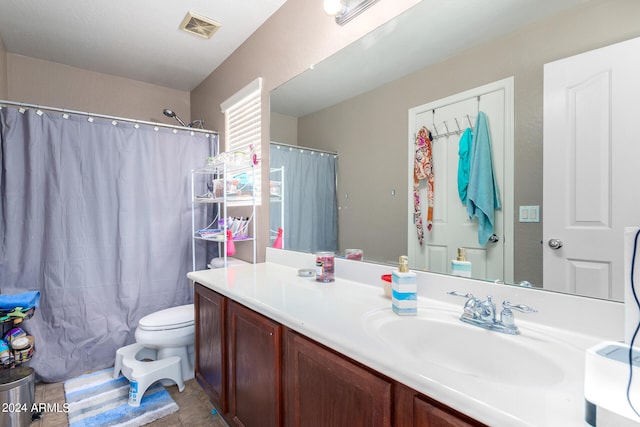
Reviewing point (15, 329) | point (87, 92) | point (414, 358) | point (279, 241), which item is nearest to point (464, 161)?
point (414, 358)

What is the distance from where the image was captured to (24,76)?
2.40 meters

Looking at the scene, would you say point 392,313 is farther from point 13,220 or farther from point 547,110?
point 13,220

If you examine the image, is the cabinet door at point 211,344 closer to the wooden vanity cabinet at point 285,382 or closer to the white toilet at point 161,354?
the wooden vanity cabinet at point 285,382

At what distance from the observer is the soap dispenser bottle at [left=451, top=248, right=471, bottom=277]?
1070 mm

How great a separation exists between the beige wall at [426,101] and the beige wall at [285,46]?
30cm

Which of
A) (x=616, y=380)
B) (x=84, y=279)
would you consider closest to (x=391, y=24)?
(x=616, y=380)

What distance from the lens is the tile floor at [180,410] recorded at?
1628mm

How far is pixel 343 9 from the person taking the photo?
1.46m

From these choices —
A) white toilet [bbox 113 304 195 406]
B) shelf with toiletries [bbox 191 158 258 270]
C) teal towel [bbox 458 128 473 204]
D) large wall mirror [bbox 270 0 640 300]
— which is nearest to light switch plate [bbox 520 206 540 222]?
large wall mirror [bbox 270 0 640 300]

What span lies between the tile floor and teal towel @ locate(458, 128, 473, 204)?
1.65 metres

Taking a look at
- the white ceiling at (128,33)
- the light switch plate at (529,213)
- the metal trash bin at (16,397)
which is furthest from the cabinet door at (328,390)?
the white ceiling at (128,33)

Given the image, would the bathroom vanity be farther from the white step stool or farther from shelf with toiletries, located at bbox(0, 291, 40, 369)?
shelf with toiletries, located at bbox(0, 291, 40, 369)

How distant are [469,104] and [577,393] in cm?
89

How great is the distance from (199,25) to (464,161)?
1951mm
